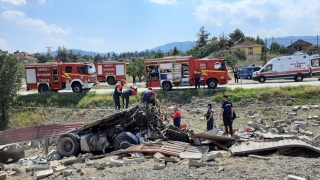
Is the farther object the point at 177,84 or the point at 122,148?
the point at 177,84

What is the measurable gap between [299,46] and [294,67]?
4967 cm

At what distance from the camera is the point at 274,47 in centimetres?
7912

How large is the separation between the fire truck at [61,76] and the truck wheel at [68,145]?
44.9 ft

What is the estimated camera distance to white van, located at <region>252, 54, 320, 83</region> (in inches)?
1045

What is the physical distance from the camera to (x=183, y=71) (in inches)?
904

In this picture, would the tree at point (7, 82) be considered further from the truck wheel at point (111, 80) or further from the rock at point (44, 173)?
the rock at point (44, 173)

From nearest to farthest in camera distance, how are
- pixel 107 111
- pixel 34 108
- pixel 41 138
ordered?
pixel 41 138 → pixel 107 111 → pixel 34 108

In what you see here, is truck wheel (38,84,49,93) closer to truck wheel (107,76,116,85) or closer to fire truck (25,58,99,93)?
fire truck (25,58,99,93)

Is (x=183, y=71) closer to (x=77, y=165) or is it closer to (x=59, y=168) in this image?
(x=77, y=165)

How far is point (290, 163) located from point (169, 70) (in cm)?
1618

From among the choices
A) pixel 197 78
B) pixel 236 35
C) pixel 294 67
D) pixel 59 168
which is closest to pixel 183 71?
pixel 197 78

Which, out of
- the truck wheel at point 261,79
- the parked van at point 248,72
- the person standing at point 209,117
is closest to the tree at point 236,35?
the parked van at point 248,72

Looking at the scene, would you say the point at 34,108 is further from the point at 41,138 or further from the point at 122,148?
the point at 122,148


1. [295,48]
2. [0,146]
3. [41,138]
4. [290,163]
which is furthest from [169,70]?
[295,48]
